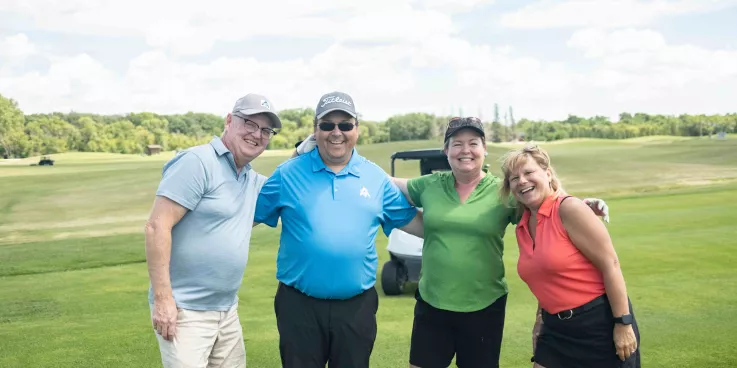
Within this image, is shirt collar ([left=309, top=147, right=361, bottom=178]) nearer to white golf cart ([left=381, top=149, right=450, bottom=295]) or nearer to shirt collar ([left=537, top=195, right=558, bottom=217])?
shirt collar ([left=537, top=195, right=558, bottom=217])

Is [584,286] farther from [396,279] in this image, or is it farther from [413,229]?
[396,279]

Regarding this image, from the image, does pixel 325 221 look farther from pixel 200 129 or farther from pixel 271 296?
pixel 200 129

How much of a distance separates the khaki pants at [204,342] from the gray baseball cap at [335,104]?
4.03 feet

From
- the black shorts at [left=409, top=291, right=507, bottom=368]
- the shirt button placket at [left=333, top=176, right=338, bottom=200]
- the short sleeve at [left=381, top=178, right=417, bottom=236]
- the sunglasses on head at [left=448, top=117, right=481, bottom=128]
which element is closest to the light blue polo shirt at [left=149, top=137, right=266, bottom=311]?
the shirt button placket at [left=333, top=176, right=338, bottom=200]

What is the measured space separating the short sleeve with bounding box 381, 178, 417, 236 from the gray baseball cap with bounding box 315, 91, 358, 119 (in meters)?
0.49

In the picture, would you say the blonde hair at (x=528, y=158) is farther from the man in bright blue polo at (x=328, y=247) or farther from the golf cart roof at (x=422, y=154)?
the golf cart roof at (x=422, y=154)

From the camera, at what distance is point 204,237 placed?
3.43 metres

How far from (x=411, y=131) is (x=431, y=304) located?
77.9 meters

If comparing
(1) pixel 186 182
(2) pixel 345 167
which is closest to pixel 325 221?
(2) pixel 345 167

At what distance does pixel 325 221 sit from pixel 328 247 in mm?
139

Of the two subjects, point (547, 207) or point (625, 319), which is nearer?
point (625, 319)

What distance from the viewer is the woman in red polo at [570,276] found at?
3104 mm

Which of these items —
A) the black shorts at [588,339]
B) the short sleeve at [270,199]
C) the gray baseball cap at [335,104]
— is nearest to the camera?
the black shorts at [588,339]

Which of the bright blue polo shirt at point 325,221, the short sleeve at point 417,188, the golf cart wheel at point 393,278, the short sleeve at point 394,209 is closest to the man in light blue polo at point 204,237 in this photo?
the bright blue polo shirt at point 325,221
